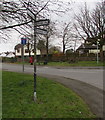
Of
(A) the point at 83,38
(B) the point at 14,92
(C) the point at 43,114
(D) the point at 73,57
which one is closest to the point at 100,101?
(C) the point at 43,114

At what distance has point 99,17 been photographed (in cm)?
2614

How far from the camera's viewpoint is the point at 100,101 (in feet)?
15.5

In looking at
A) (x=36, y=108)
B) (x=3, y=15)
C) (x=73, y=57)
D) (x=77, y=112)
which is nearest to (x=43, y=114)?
(x=36, y=108)

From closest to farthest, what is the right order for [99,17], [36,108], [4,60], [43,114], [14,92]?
[43,114] < [36,108] < [14,92] < [99,17] < [4,60]

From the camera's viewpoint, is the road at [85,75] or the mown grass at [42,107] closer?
the mown grass at [42,107]

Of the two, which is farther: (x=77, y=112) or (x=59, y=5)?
(x=59, y=5)

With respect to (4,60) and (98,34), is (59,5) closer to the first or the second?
(98,34)

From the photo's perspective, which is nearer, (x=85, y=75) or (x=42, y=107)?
(x=42, y=107)

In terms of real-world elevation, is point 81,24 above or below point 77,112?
above

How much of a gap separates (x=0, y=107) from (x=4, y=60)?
1727 inches

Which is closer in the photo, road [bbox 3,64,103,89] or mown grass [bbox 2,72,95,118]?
mown grass [bbox 2,72,95,118]

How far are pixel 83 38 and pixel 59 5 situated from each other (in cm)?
2358

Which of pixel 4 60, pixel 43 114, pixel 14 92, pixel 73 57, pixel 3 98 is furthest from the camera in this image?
pixel 4 60

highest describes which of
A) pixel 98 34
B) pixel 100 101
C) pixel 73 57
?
pixel 98 34
